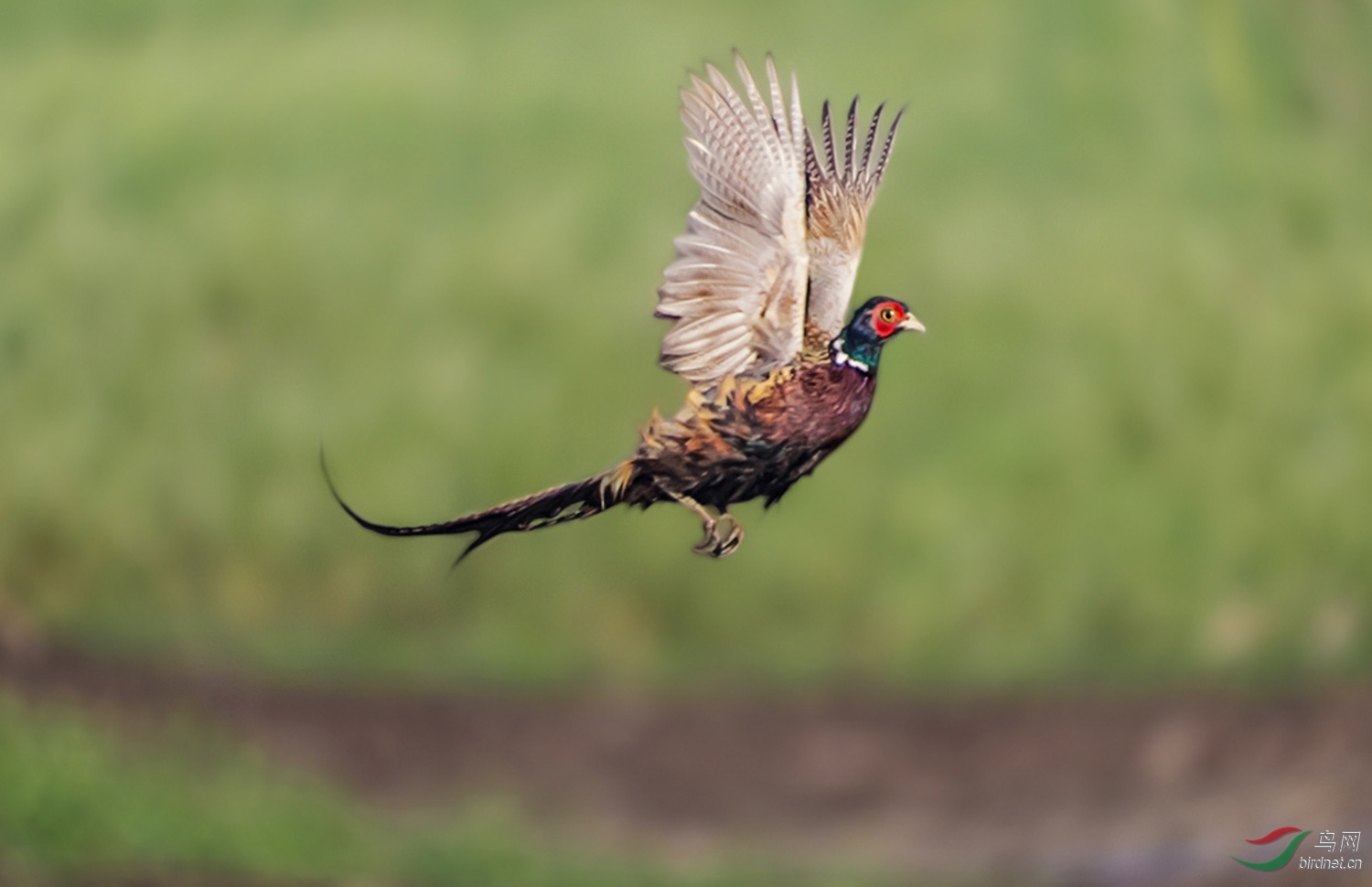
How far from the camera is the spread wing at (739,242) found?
2.97 meters

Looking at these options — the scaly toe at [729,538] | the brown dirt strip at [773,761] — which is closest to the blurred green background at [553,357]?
the brown dirt strip at [773,761]

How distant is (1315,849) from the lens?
19.1ft

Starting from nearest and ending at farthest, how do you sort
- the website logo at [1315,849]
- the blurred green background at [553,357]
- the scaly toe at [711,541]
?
the scaly toe at [711,541] < the blurred green background at [553,357] < the website logo at [1315,849]

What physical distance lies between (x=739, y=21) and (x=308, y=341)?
1666mm

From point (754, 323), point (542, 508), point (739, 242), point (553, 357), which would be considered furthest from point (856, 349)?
point (553, 357)

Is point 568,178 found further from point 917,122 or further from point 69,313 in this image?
point 69,313

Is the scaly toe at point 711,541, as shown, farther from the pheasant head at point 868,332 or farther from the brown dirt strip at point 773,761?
the brown dirt strip at point 773,761

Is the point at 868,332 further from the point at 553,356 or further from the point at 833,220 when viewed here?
the point at 553,356

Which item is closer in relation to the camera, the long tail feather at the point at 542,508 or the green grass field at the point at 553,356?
the long tail feather at the point at 542,508

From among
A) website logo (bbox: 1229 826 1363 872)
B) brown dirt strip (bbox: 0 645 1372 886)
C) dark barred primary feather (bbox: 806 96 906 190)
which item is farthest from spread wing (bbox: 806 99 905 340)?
website logo (bbox: 1229 826 1363 872)

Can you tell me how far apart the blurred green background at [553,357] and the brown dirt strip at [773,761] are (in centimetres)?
11

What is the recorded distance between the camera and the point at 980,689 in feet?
16.6

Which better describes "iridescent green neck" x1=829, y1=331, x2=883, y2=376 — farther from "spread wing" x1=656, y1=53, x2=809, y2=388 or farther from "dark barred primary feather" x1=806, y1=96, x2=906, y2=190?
"dark barred primary feather" x1=806, y1=96, x2=906, y2=190

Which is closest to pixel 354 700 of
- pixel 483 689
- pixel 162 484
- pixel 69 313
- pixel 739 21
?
pixel 483 689
